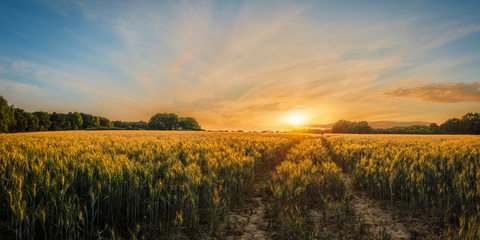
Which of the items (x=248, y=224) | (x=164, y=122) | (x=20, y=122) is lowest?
(x=248, y=224)

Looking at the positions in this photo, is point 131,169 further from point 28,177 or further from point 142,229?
point 28,177

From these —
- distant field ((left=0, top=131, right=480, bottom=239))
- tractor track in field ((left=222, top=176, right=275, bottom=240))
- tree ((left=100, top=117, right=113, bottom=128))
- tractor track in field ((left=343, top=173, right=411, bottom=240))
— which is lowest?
tractor track in field ((left=222, top=176, right=275, bottom=240))

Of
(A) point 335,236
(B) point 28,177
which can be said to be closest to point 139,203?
(B) point 28,177

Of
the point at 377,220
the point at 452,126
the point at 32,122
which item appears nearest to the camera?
the point at 377,220

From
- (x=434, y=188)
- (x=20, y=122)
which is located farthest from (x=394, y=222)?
(x=20, y=122)

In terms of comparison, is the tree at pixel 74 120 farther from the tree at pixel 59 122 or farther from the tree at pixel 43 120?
the tree at pixel 43 120

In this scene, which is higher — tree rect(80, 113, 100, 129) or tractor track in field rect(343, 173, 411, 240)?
tree rect(80, 113, 100, 129)

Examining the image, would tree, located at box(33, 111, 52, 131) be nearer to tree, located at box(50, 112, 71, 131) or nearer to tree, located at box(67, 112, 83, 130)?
tree, located at box(50, 112, 71, 131)

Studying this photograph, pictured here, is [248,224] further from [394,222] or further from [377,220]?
[394,222]

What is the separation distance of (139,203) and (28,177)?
1963 millimetres

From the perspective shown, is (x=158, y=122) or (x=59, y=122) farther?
(x=158, y=122)

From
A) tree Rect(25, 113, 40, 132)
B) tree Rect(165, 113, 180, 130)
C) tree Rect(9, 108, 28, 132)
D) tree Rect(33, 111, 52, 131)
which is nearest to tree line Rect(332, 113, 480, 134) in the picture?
tree Rect(165, 113, 180, 130)

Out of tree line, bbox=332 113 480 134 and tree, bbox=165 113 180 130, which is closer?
tree line, bbox=332 113 480 134

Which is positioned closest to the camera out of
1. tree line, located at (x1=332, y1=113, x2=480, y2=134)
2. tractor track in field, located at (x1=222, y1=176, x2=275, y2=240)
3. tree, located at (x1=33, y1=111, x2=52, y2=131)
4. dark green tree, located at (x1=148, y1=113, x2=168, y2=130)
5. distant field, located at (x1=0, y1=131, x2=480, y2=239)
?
distant field, located at (x1=0, y1=131, x2=480, y2=239)
